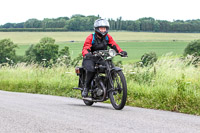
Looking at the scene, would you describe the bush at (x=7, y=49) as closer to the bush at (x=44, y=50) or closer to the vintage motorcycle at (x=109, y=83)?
the bush at (x=44, y=50)

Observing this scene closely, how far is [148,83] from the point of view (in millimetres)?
11977

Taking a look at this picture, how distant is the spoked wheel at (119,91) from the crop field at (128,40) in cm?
6584

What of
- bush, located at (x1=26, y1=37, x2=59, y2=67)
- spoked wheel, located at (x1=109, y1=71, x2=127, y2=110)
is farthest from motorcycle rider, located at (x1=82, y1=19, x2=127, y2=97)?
bush, located at (x1=26, y1=37, x2=59, y2=67)

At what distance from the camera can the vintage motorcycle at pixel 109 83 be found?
26.4 feet

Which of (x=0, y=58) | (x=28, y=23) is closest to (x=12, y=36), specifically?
(x=0, y=58)

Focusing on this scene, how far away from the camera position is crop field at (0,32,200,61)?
267ft

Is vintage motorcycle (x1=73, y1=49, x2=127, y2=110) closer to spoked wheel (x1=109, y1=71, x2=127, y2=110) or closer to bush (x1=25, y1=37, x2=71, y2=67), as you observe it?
spoked wheel (x1=109, y1=71, x2=127, y2=110)

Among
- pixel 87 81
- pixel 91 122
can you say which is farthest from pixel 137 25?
pixel 91 122

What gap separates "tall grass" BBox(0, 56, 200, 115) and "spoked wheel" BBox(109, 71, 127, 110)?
1.00 m

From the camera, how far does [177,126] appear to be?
231 inches

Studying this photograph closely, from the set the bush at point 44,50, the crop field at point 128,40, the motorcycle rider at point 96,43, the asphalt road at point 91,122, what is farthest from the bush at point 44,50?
the asphalt road at point 91,122

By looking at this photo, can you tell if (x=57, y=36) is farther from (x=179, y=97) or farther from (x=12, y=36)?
(x=179, y=97)

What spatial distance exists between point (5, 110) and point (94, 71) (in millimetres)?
2135

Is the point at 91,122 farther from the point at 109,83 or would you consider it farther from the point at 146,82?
the point at 146,82
